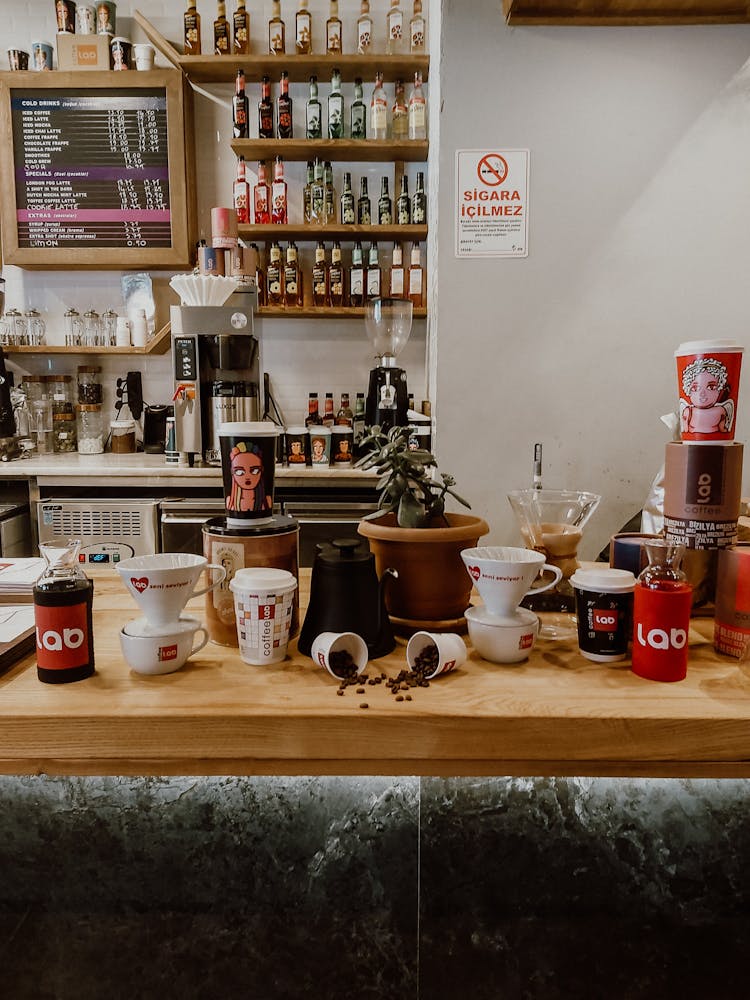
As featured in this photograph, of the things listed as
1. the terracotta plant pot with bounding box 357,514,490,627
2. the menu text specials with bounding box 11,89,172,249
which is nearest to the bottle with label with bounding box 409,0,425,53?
the menu text specials with bounding box 11,89,172,249

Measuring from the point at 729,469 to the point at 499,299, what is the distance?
158 centimetres

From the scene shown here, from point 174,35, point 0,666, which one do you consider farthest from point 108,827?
point 174,35

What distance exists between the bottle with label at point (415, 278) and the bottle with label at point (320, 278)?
43 centimetres

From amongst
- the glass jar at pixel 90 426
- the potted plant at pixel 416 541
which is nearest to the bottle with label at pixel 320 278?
the glass jar at pixel 90 426

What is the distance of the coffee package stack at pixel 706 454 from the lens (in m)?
1.18

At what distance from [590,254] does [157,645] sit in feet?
7.01

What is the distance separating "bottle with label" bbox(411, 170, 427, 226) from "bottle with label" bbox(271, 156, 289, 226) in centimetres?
65

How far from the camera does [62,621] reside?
3.41ft

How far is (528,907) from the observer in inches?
47.5

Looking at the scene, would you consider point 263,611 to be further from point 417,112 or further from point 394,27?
point 394,27

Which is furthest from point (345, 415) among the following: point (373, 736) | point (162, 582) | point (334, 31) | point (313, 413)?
point (373, 736)

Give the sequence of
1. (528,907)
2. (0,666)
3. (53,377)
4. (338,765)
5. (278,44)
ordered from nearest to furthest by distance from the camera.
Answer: (338,765)
(0,666)
(528,907)
(278,44)
(53,377)

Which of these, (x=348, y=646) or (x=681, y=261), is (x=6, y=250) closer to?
(x=681, y=261)

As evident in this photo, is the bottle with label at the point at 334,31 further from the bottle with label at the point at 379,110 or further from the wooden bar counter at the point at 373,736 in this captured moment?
the wooden bar counter at the point at 373,736
